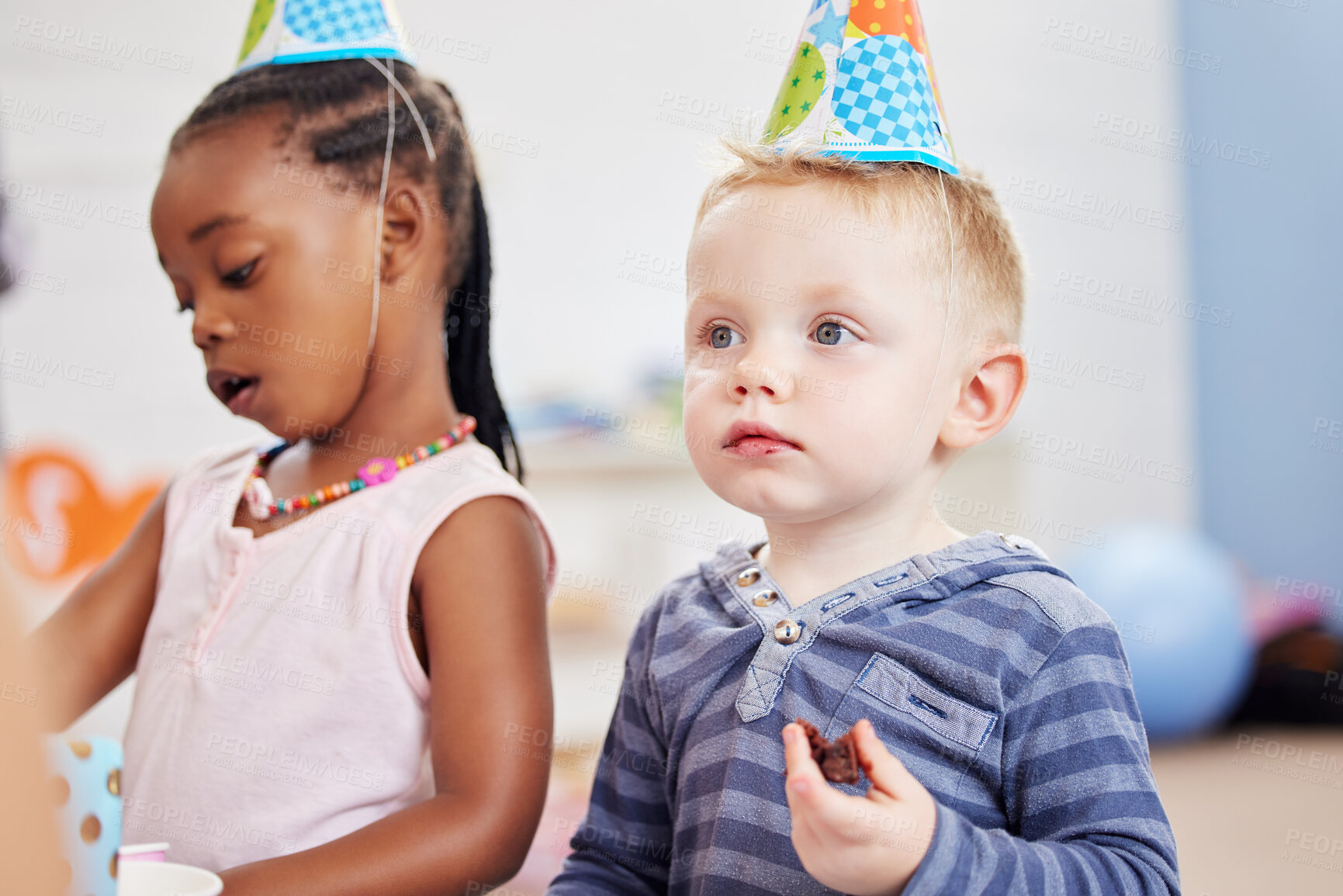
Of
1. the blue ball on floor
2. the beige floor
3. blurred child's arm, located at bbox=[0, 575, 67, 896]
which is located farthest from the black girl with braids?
the blue ball on floor

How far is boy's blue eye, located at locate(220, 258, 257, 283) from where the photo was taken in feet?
3.10

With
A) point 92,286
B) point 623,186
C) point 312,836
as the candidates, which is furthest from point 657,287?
point 312,836

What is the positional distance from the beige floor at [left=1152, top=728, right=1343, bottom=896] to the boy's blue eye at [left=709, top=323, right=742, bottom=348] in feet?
4.68

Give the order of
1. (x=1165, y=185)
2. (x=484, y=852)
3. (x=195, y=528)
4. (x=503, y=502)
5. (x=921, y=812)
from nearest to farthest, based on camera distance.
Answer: (x=921, y=812), (x=484, y=852), (x=503, y=502), (x=195, y=528), (x=1165, y=185)

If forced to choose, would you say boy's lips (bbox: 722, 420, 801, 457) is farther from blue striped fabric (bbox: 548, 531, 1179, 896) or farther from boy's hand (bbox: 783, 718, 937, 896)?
boy's hand (bbox: 783, 718, 937, 896)

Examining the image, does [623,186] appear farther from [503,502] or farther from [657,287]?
[503,502]

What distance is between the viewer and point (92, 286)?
111 inches

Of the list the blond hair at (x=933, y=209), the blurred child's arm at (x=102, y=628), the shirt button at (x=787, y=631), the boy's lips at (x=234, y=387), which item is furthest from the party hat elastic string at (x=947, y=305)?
the blurred child's arm at (x=102, y=628)

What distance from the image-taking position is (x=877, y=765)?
1.98 feet

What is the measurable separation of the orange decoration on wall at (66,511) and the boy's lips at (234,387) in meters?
1.69

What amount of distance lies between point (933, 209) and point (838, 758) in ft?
1.33

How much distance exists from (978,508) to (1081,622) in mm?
2479

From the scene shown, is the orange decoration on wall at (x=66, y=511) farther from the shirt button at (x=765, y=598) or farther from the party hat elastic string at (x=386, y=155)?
the shirt button at (x=765, y=598)

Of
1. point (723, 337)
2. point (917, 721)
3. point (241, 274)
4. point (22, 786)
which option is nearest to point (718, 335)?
point (723, 337)
